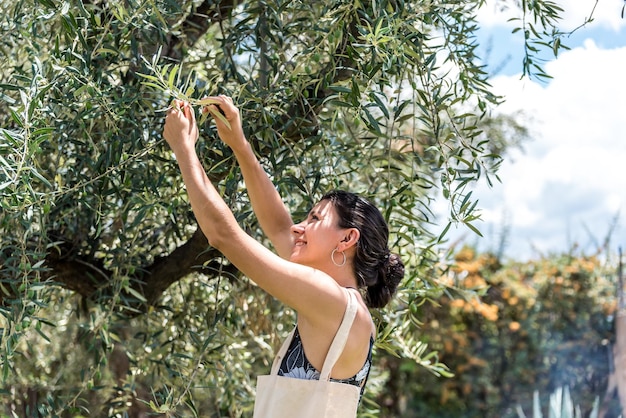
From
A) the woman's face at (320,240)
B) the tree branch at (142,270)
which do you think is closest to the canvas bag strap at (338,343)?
the woman's face at (320,240)

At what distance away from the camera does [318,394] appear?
2.01m

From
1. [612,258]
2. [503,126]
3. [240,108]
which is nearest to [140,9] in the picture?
[240,108]

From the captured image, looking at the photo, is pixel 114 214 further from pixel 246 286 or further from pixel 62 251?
pixel 246 286

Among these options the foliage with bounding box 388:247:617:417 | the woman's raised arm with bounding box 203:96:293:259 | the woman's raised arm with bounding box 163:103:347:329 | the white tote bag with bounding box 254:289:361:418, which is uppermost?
the foliage with bounding box 388:247:617:417

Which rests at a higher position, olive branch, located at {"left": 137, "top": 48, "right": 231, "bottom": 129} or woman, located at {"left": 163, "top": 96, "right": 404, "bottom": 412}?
olive branch, located at {"left": 137, "top": 48, "right": 231, "bottom": 129}

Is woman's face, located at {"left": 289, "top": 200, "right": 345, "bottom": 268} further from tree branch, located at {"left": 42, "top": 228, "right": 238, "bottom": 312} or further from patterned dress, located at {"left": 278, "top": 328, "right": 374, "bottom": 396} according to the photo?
tree branch, located at {"left": 42, "top": 228, "right": 238, "bottom": 312}

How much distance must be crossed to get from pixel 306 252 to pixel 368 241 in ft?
0.55

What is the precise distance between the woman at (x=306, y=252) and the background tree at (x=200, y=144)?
101 millimetres

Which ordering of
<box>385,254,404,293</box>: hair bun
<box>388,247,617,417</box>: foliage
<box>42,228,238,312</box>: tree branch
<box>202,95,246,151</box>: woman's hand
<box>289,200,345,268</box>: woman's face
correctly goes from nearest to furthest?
<box>202,95,246,151</box>: woman's hand < <box>289,200,345,268</box>: woman's face < <box>385,254,404,293</box>: hair bun < <box>42,228,238,312</box>: tree branch < <box>388,247,617,417</box>: foliage

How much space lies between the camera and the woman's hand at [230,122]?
202 centimetres

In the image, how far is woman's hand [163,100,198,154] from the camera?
1.91 metres

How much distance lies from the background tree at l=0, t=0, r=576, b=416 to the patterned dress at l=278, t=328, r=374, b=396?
0.26 metres

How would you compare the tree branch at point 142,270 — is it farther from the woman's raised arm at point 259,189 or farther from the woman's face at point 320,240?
the woman's face at point 320,240

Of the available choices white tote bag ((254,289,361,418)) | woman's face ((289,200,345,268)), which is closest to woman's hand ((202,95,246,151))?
woman's face ((289,200,345,268))
